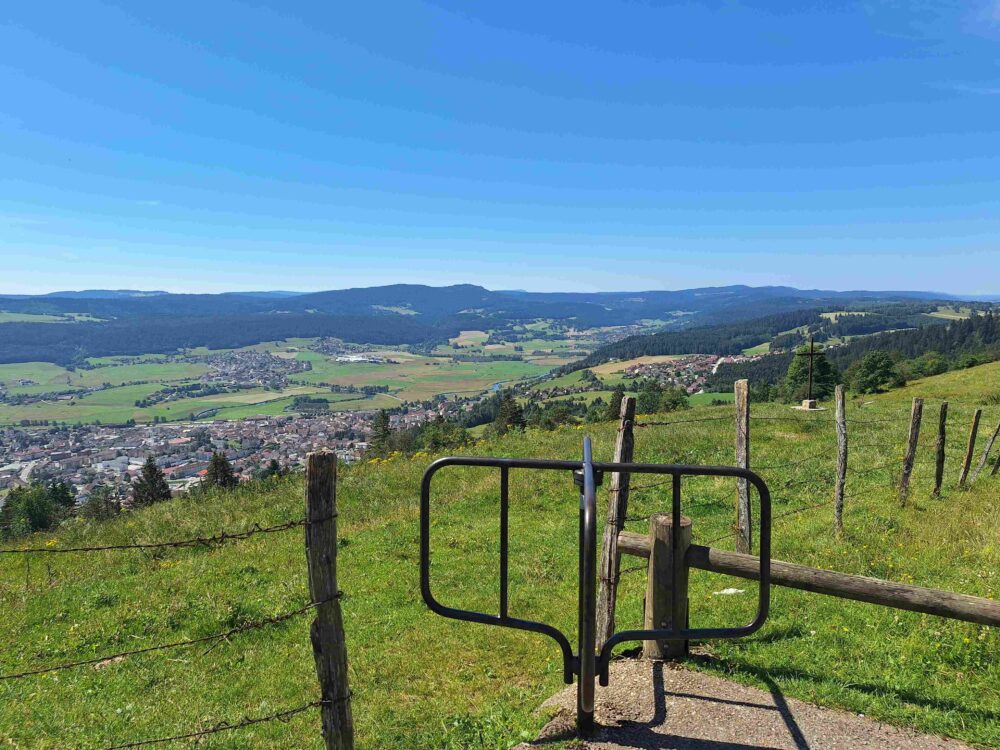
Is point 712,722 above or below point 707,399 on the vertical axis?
above

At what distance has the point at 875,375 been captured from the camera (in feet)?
151

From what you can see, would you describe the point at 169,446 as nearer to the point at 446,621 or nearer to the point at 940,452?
the point at 446,621

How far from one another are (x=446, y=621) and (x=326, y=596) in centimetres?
431

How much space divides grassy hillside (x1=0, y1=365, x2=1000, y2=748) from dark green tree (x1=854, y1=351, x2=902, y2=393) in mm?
36908

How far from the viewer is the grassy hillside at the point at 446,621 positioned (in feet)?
16.0

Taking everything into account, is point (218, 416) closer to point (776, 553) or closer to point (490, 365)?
point (490, 365)

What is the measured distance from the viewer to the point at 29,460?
216ft

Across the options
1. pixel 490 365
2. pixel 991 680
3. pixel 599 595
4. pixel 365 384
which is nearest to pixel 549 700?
pixel 599 595

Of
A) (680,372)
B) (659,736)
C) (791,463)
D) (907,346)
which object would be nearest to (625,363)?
(680,372)

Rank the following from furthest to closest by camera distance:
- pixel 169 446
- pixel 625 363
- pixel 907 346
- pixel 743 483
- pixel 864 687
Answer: pixel 625 363, pixel 907 346, pixel 169 446, pixel 743 483, pixel 864 687

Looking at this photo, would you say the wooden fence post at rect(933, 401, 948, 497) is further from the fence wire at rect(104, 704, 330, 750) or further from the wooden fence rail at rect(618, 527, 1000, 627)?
the fence wire at rect(104, 704, 330, 750)

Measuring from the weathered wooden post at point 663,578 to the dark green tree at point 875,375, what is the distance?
4690 centimetres

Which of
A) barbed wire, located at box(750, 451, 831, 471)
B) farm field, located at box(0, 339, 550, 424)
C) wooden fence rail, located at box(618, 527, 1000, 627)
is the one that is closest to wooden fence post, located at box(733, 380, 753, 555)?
wooden fence rail, located at box(618, 527, 1000, 627)

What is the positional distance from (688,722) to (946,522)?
278 inches
